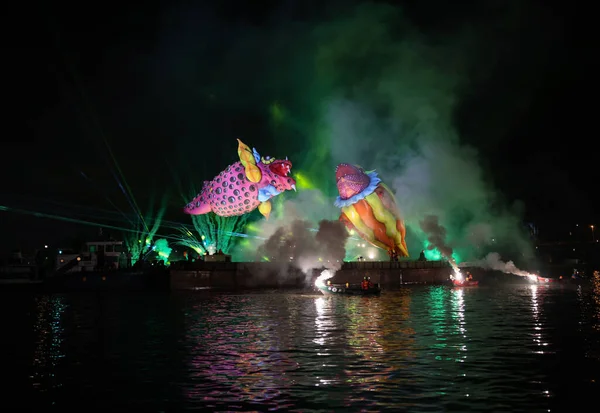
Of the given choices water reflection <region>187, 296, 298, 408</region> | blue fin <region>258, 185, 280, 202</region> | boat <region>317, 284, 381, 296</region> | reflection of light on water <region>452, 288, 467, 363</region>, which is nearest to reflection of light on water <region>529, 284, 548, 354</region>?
reflection of light on water <region>452, 288, 467, 363</region>

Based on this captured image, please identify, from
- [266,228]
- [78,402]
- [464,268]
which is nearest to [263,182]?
[266,228]

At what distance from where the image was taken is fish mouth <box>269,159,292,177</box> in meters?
76.3

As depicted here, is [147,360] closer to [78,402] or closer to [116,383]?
[116,383]

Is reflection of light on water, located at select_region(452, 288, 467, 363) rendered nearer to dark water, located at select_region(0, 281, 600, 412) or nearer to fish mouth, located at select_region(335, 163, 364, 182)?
dark water, located at select_region(0, 281, 600, 412)

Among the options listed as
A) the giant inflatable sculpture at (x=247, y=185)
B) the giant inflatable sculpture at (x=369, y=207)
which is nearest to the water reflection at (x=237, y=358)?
the giant inflatable sculpture at (x=247, y=185)

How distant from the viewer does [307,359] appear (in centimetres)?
2467

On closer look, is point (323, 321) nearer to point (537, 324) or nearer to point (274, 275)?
point (537, 324)

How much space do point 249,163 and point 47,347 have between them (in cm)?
4532

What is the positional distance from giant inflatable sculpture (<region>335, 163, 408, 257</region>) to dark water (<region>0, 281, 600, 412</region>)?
42.2 meters

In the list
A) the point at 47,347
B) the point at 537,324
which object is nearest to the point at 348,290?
the point at 537,324

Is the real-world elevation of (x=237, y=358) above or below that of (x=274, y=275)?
below

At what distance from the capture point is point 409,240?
11119 centimetres

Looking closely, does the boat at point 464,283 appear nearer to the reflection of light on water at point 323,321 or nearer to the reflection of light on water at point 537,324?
the reflection of light on water at point 537,324

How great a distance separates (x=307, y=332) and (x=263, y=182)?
1715 inches
